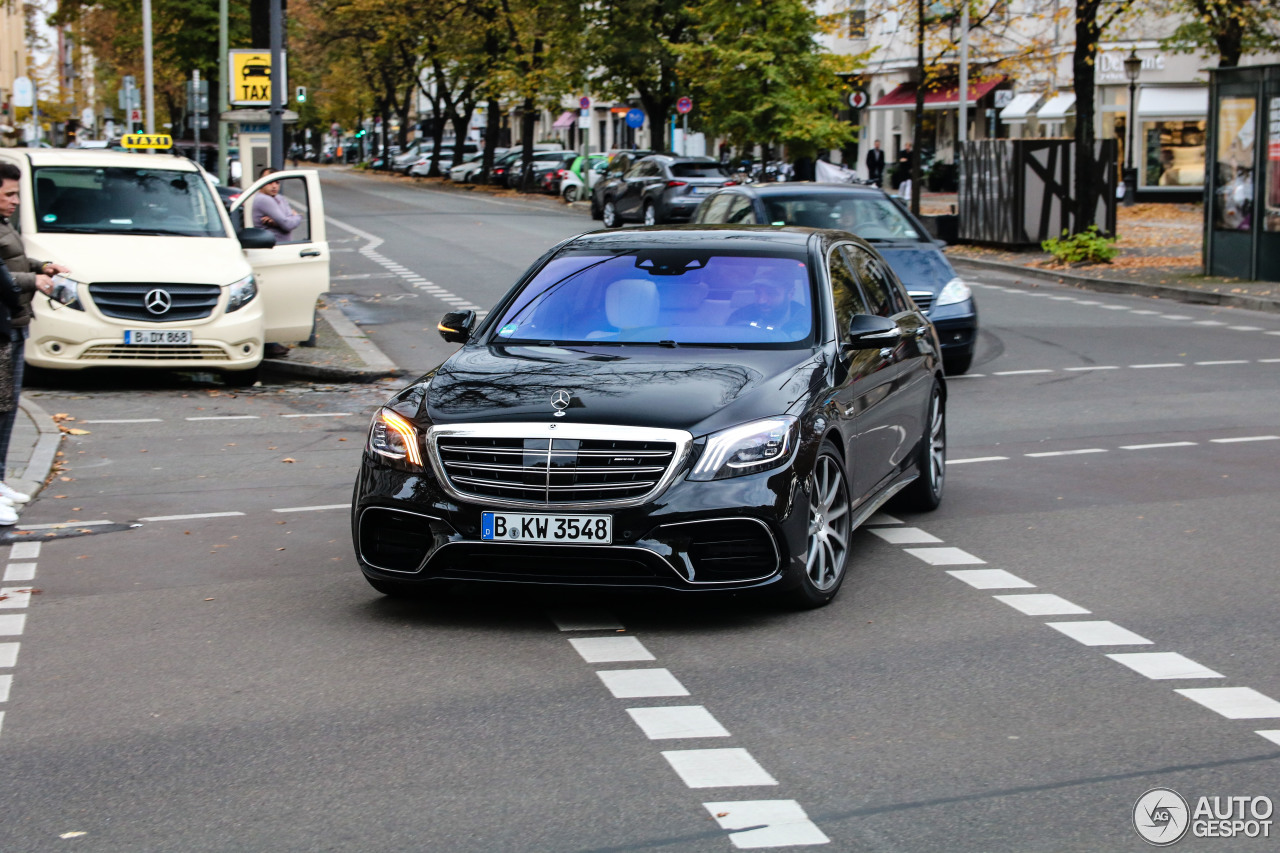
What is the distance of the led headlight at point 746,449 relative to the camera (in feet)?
21.2

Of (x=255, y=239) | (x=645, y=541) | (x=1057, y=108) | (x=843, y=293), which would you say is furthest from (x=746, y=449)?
(x=1057, y=108)

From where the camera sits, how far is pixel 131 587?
7543mm

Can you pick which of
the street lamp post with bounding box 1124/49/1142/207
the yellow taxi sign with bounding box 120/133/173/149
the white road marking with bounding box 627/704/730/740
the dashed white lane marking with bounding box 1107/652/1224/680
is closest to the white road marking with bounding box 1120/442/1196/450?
the dashed white lane marking with bounding box 1107/652/1224/680

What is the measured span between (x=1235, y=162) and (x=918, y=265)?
10310 mm

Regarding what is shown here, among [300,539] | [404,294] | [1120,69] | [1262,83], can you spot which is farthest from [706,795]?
[1120,69]

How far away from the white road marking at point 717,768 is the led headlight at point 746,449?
5.07 feet

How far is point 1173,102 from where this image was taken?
5188cm

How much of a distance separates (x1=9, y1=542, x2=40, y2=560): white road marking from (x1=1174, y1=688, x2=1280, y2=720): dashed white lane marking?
17.0ft

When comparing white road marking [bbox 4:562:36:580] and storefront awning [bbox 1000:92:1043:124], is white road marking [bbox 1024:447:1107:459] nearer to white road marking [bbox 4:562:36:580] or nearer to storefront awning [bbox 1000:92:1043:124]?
white road marking [bbox 4:562:36:580]

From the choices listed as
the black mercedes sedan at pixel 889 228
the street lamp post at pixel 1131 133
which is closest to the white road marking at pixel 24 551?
the black mercedes sedan at pixel 889 228

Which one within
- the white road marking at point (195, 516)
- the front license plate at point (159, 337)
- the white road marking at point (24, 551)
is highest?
the front license plate at point (159, 337)

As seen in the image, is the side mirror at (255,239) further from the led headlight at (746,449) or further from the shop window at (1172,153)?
the shop window at (1172,153)

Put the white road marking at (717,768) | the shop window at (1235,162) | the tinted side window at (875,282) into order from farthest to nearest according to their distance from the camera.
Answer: the shop window at (1235,162), the tinted side window at (875,282), the white road marking at (717,768)

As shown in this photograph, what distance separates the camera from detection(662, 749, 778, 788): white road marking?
15.9 ft
